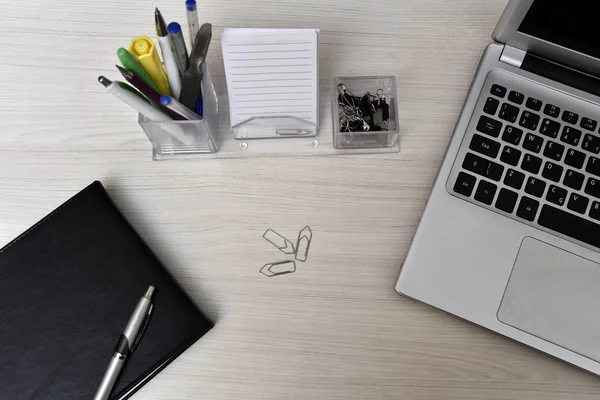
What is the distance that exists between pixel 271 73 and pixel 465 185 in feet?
0.81

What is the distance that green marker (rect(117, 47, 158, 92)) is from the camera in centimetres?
48

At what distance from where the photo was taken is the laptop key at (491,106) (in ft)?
1.96

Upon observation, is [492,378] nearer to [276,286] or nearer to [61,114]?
[276,286]

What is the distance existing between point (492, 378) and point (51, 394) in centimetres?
45

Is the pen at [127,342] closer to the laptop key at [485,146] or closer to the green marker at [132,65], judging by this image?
the green marker at [132,65]

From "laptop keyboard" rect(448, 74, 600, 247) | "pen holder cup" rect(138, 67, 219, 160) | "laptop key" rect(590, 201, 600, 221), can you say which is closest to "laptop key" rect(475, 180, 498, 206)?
"laptop keyboard" rect(448, 74, 600, 247)

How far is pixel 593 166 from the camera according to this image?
575mm

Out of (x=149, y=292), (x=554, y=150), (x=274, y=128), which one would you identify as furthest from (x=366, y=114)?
(x=149, y=292)

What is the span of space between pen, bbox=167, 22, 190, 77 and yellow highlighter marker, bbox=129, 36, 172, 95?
18 mm

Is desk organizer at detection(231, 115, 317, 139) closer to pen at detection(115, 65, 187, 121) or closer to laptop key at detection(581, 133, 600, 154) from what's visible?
pen at detection(115, 65, 187, 121)

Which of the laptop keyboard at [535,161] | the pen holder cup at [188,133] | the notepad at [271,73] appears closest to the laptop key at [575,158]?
the laptop keyboard at [535,161]

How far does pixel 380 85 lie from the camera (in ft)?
2.06

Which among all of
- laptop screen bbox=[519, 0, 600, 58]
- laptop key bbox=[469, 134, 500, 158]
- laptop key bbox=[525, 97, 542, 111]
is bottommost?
laptop key bbox=[469, 134, 500, 158]

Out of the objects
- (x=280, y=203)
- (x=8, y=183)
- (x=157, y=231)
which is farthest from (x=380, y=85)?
(x=8, y=183)
